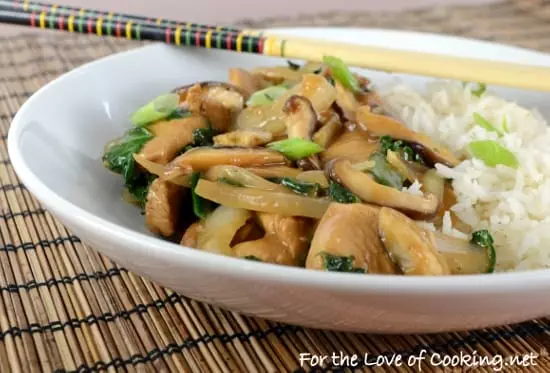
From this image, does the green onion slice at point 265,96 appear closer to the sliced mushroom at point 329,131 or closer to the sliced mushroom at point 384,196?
the sliced mushroom at point 329,131

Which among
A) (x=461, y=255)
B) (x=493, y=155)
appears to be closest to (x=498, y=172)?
(x=493, y=155)

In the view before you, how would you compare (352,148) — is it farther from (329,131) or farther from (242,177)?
(242,177)

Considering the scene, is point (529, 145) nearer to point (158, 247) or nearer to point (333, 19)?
point (158, 247)

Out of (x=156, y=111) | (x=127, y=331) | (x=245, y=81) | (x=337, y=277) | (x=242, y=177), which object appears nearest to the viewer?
(x=337, y=277)

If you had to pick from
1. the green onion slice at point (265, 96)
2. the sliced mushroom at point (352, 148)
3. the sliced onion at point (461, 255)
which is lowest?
the sliced onion at point (461, 255)

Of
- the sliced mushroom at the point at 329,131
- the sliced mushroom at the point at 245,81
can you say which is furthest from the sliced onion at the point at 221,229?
the sliced mushroom at the point at 245,81

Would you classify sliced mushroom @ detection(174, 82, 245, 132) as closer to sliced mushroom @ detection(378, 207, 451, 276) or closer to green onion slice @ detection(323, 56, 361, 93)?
green onion slice @ detection(323, 56, 361, 93)

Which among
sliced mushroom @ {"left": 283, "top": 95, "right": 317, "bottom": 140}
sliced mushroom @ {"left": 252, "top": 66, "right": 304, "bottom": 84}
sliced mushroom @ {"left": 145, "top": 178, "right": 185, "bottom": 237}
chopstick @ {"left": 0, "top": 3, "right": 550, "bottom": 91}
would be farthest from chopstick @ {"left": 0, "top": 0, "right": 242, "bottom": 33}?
sliced mushroom @ {"left": 145, "top": 178, "right": 185, "bottom": 237}
